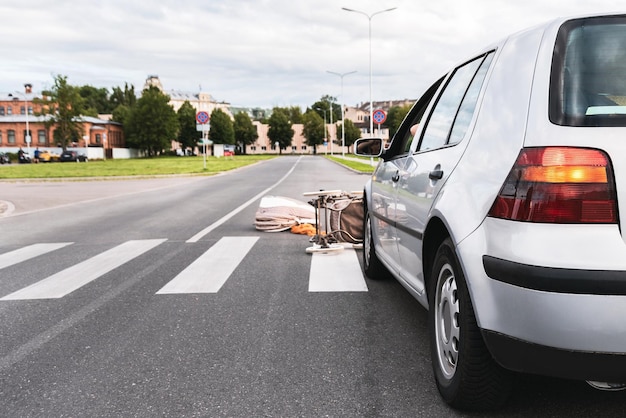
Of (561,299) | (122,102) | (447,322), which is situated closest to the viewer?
(561,299)

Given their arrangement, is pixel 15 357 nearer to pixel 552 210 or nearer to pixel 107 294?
pixel 107 294

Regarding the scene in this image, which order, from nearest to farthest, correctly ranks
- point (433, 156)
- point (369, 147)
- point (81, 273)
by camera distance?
1. point (433, 156)
2. point (369, 147)
3. point (81, 273)

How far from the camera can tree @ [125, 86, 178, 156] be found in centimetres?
9858

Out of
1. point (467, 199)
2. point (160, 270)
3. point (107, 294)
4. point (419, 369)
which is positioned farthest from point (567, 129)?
point (160, 270)

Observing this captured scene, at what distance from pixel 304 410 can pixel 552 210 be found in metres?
1.51

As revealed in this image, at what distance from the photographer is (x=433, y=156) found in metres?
3.41

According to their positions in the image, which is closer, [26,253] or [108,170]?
[26,253]

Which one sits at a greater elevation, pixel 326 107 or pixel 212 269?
pixel 326 107

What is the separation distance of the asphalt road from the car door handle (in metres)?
1.11

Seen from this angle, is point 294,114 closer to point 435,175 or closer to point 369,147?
point 369,147

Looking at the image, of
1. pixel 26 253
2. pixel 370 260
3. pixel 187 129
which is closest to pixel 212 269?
pixel 370 260

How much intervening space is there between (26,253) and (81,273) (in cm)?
193

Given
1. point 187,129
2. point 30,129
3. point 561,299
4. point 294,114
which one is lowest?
point 561,299

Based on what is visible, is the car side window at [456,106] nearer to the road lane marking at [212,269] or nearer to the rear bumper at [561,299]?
the rear bumper at [561,299]
